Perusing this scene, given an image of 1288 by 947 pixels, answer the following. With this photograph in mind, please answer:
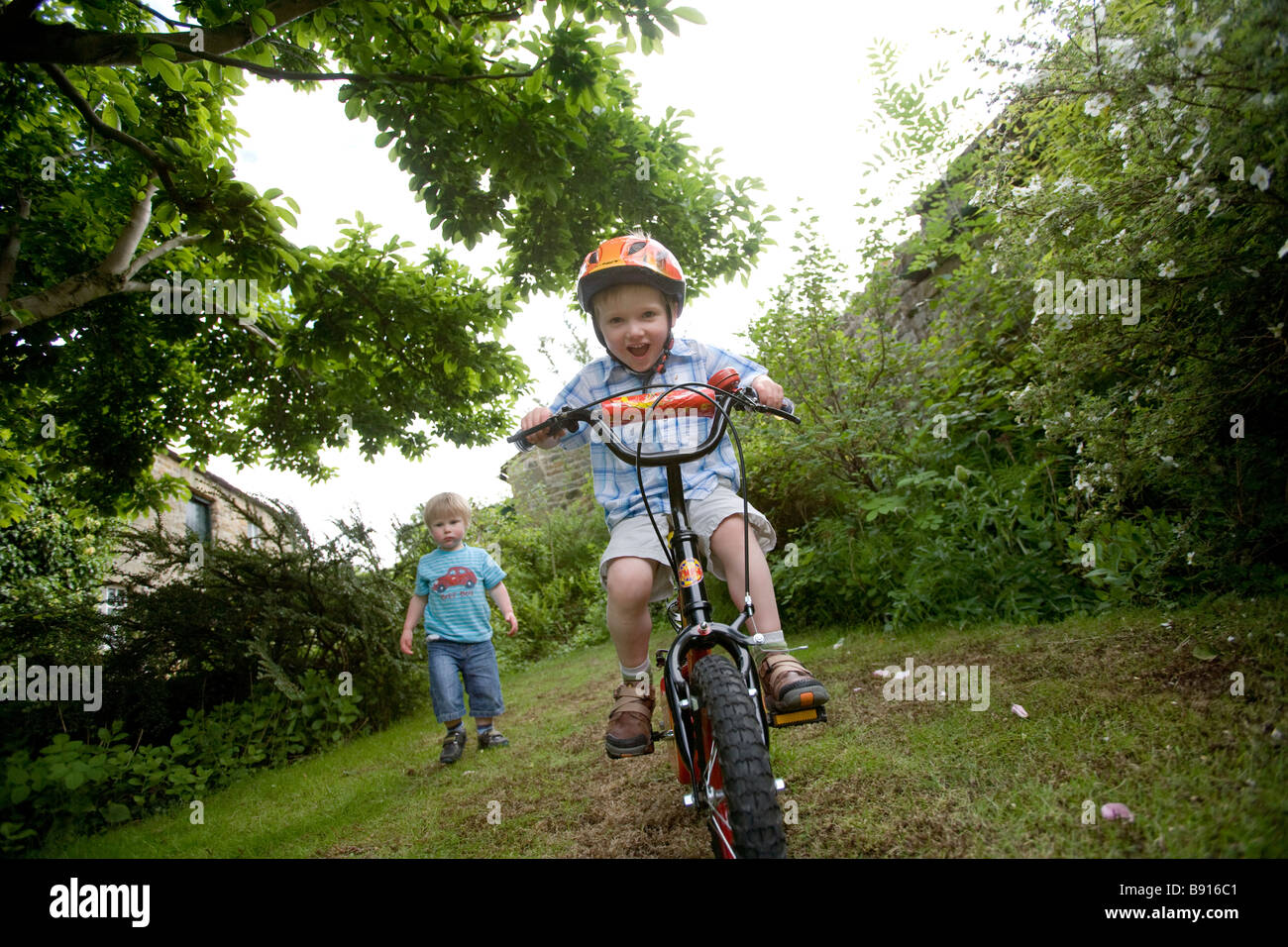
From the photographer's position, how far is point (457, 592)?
4.73 meters

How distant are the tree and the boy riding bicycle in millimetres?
2204

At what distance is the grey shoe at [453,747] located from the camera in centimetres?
425

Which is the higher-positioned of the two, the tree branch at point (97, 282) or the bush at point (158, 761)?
the tree branch at point (97, 282)

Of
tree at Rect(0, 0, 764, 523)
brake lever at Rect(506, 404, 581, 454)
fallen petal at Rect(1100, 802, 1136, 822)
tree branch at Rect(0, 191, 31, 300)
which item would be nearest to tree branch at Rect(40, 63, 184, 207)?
tree at Rect(0, 0, 764, 523)

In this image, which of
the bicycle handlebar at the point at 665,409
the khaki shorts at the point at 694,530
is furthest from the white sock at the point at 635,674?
the bicycle handlebar at the point at 665,409

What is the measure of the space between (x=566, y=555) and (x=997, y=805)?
1001 centimetres

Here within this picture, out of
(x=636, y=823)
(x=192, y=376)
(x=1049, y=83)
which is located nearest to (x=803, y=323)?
(x=1049, y=83)

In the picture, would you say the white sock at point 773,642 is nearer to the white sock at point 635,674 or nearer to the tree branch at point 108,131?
the white sock at point 635,674

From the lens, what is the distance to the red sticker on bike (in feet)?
6.63

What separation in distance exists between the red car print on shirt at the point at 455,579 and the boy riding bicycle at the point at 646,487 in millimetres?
2393

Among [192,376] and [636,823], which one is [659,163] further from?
[192,376]

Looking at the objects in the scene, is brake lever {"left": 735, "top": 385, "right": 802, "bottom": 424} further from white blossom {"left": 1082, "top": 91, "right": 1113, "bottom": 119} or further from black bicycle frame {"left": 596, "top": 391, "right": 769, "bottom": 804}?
white blossom {"left": 1082, "top": 91, "right": 1113, "bottom": 119}

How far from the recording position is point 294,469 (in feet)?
29.1

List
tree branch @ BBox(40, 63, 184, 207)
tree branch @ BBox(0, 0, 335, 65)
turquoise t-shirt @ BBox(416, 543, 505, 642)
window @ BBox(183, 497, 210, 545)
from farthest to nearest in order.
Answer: window @ BBox(183, 497, 210, 545) → turquoise t-shirt @ BBox(416, 543, 505, 642) → tree branch @ BBox(40, 63, 184, 207) → tree branch @ BBox(0, 0, 335, 65)
